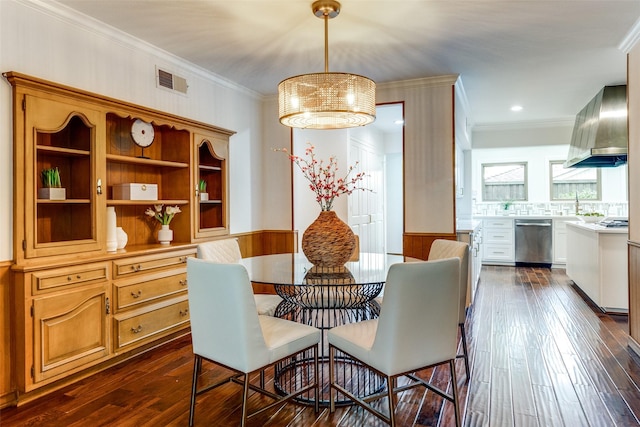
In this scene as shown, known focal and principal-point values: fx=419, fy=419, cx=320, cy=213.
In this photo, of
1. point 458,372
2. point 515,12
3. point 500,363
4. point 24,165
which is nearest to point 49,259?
point 24,165

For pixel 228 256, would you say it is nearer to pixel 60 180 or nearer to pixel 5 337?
pixel 60 180

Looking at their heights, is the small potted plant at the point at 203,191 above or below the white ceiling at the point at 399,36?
below

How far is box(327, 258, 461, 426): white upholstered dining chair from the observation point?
191 cm

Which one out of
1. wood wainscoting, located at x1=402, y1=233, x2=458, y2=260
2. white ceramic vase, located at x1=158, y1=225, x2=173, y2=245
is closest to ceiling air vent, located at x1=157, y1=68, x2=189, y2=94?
white ceramic vase, located at x1=158, y1=225, x2=173, y2=245

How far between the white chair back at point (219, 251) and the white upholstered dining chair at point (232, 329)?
0.74 metres

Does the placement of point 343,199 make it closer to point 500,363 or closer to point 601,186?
point 500,363

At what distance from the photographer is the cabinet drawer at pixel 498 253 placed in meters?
7.52

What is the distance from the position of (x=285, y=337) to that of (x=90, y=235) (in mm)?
1657

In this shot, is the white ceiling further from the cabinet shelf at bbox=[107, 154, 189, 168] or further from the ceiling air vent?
the cabinet shelf at bbox=[107, 154, 189, 168]

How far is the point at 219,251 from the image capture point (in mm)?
3119

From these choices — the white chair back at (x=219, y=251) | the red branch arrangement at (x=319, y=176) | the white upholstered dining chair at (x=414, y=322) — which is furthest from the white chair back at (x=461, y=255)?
the white chair back at (x=219, y=251)

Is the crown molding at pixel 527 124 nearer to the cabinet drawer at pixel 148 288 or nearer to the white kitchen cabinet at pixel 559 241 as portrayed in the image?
the white kitchen cabinet at pixel 559 241

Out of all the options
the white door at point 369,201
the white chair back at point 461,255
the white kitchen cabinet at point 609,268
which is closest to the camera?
the white chair back at point 461,255

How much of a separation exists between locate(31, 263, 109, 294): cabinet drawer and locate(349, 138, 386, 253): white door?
3739 millimetres
